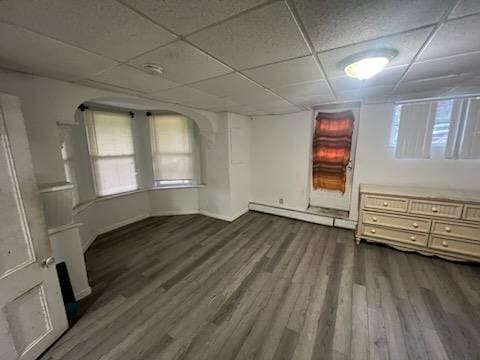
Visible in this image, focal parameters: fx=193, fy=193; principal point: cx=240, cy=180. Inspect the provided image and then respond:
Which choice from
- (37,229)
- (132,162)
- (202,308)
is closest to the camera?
(37,229)

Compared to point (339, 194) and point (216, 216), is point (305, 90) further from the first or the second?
point (216, 216)

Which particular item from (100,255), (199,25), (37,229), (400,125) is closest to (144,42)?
(199,25)

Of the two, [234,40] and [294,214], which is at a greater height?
[234,40]

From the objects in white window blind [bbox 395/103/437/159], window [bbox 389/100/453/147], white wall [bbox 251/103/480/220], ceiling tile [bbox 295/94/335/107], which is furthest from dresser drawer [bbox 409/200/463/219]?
ceiling tile [bbox 295/94/335/107]

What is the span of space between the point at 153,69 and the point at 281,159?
2977mm

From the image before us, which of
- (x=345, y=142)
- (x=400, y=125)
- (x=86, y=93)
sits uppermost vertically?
(x=86, y=93)

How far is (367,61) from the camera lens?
4.46 feet

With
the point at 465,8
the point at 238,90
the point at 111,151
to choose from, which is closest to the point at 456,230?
the point at 465,8

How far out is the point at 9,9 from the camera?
84cm

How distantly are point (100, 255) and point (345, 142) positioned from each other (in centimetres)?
430

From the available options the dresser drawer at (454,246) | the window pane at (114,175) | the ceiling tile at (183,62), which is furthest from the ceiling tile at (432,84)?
the window pane at (114,175)

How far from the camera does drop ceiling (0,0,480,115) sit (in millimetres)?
871

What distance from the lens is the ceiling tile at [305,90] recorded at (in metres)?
Result: 2.04

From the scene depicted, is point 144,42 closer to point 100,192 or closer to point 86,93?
point 86,93
